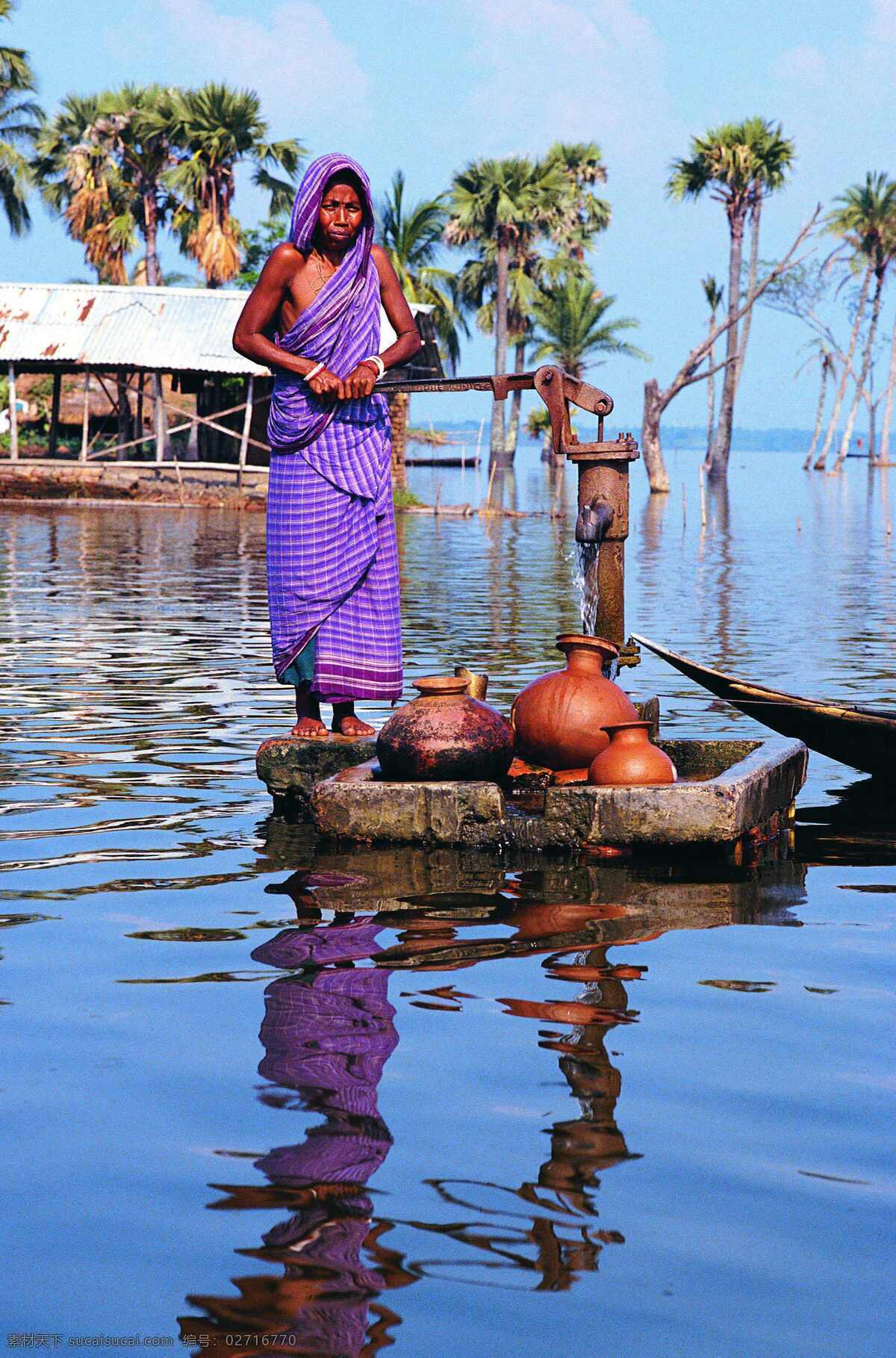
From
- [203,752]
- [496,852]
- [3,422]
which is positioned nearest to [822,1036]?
[496,852]

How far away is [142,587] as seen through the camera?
16281 millimetres

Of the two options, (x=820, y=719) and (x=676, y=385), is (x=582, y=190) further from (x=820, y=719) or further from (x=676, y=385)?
(x=820, y=719)

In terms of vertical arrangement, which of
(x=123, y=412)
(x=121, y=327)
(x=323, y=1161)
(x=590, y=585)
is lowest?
(x=323, y=1161)

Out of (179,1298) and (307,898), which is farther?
(307,898)

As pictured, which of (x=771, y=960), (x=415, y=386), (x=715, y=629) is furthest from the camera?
(x=715, y=629)

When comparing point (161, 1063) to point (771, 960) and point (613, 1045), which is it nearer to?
point (613, 1045)

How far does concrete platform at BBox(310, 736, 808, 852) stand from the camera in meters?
5.28

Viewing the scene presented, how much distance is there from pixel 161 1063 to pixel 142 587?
13302 mm

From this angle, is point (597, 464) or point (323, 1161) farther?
point (597, 464)

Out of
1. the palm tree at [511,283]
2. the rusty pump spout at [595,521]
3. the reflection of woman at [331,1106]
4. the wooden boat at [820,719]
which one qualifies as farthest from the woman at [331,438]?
the palm tree at [511,283]

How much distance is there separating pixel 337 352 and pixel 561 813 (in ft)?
6.74

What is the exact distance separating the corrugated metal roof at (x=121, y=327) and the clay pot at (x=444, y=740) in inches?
1060

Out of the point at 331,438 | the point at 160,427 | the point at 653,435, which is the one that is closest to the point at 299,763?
the point at 331,438

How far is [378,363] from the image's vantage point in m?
6.13
